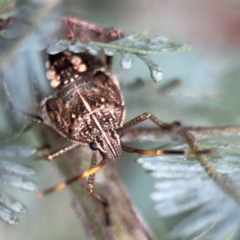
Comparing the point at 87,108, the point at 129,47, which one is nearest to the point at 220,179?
the point at 129,47

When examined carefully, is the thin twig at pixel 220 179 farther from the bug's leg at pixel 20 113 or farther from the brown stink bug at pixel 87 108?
the bug's leg at pixel 20 113

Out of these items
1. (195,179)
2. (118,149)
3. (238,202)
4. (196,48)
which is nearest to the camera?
(238,202)

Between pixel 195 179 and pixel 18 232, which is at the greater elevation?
pixel 195 179

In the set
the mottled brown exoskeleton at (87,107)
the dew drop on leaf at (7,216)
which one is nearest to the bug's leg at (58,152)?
the mottled brown exoskeleton at (87,107)

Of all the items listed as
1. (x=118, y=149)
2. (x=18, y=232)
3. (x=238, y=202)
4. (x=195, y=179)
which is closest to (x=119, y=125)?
(x=118, y=149)

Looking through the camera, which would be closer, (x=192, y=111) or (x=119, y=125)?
(x=119, y=125)

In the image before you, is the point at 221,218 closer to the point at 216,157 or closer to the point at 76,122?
the point at 216,157

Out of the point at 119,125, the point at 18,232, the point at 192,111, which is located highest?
the point at 119,125
